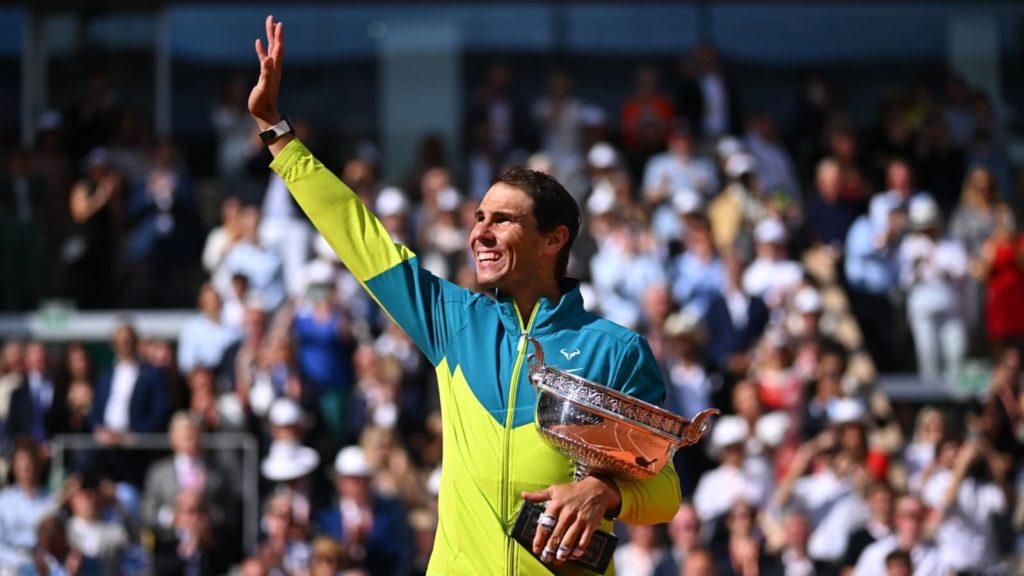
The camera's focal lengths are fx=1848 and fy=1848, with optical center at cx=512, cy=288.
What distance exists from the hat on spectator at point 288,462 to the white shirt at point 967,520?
4.05m

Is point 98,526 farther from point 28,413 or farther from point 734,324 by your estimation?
point 734,324

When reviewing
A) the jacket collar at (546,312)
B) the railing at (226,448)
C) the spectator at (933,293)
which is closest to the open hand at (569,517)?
the jacket collar at (546,312)

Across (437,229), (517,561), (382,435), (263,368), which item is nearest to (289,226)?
(437,229)

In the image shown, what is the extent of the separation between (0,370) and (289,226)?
310 cm

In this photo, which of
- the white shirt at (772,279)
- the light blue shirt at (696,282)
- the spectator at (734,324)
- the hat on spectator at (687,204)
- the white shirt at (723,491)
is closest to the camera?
the white shirt at (723,491)

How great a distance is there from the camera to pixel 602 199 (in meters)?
14.9

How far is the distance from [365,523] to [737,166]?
219 inches

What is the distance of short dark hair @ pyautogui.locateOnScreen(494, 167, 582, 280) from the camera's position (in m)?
4.86

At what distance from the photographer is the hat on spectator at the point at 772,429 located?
12.2 m

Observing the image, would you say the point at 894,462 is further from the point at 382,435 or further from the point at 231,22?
the point at 231,22

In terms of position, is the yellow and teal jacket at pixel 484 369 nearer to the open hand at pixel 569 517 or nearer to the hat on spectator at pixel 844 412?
the open hand at pixel 569 517

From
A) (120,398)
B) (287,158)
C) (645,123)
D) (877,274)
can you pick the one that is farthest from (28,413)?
(287,158)

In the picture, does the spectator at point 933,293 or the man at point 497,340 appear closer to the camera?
the man at point 497,340

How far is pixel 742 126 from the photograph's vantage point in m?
17.5
